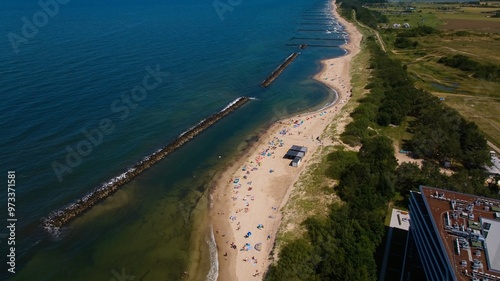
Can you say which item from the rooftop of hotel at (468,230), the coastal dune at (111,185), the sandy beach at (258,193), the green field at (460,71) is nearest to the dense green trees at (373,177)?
the sandy beach at (258,193)

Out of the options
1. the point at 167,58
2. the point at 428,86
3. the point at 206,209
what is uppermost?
the point at 167,58

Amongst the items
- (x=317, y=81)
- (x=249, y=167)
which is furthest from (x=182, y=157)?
(x=317, y=81)

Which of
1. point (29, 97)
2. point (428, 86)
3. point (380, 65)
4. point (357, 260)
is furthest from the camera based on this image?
point (380, 65)

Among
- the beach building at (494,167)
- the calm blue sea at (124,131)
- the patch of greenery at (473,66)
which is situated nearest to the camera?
the calm blue sea at (124,131)

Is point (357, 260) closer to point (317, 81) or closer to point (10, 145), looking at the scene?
point (10, 145)

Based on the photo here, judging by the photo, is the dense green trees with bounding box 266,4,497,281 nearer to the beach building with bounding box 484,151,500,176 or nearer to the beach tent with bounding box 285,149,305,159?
the beach building with bounding box 484,151,500,176

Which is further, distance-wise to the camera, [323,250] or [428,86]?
[428,86]

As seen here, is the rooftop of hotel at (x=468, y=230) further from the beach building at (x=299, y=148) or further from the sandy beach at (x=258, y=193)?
the beach building at (x=299, y=148)
